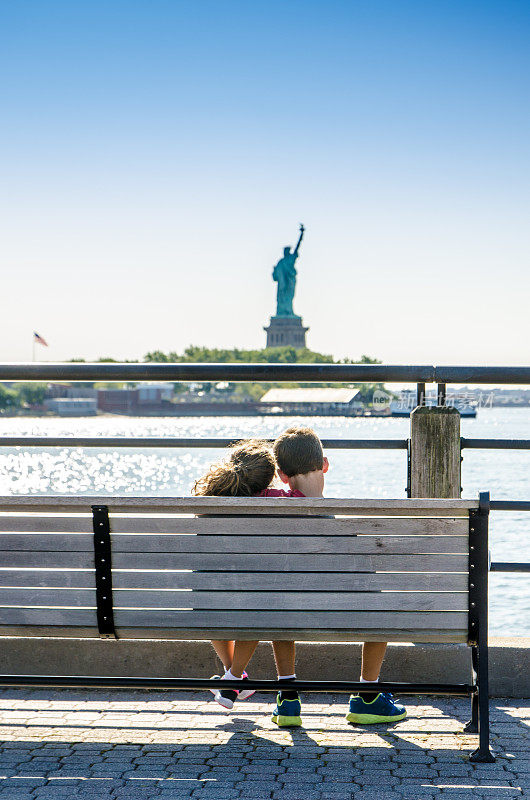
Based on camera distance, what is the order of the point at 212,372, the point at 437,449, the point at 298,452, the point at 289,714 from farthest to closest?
the point at 212,372
the point at 437,449
the point at 298,452
the point at 289,714

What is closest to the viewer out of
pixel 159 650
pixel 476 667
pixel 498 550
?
pixel 476 667

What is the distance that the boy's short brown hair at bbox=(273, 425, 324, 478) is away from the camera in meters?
3.84

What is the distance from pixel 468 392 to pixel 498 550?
12.3 meters

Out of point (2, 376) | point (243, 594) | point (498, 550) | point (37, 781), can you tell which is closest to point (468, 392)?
point (243, 594)

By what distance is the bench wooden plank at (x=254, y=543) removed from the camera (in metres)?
3.26

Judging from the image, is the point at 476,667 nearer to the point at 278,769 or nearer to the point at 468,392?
the point at 278,769

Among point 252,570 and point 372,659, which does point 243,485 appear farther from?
point 372,659

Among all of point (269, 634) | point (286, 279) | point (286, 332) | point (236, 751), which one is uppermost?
point (286, 279)

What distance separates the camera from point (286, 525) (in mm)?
3270

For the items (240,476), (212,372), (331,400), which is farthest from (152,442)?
(331,400)

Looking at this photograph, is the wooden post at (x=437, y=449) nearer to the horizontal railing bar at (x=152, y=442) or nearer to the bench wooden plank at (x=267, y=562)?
the horizontal railing bar at (x=152, y=442)

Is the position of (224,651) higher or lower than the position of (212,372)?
lower

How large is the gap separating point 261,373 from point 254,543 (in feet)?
5.45

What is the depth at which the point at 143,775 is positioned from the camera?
3.26m
